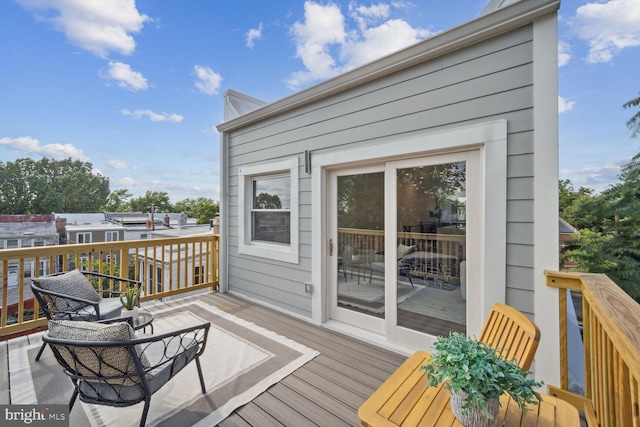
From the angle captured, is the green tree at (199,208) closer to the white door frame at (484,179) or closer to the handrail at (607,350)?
the white door frame at (484,179)

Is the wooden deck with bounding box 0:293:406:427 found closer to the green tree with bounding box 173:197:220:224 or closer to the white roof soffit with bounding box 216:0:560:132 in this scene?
the white roof soffit with bounding box 216:0:560:132

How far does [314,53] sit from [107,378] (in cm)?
555

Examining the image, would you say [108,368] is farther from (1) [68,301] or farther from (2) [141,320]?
(1) [68,301]

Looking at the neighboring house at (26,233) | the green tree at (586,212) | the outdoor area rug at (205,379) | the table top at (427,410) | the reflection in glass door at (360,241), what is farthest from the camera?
the green tree at (586,212)

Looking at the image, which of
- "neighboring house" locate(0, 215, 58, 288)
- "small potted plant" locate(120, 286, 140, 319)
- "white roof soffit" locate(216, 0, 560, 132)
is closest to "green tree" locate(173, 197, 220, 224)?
"neighboring house" locate(0, 215, 58, 288)

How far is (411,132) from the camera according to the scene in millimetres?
2598

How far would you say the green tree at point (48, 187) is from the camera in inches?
350

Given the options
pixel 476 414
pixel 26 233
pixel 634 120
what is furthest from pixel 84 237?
pixel 634 120

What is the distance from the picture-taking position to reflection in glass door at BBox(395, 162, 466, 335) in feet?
→ 7.95

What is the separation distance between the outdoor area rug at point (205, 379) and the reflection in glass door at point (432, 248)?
1164 millimetres

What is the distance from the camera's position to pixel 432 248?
8.41ft

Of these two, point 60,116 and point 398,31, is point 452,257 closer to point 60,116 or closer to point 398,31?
point 398,31

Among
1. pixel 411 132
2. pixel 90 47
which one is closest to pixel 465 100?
pixel 411 132

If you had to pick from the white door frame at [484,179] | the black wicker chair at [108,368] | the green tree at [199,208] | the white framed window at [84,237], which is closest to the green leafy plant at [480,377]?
the white door frame at [484,179]
